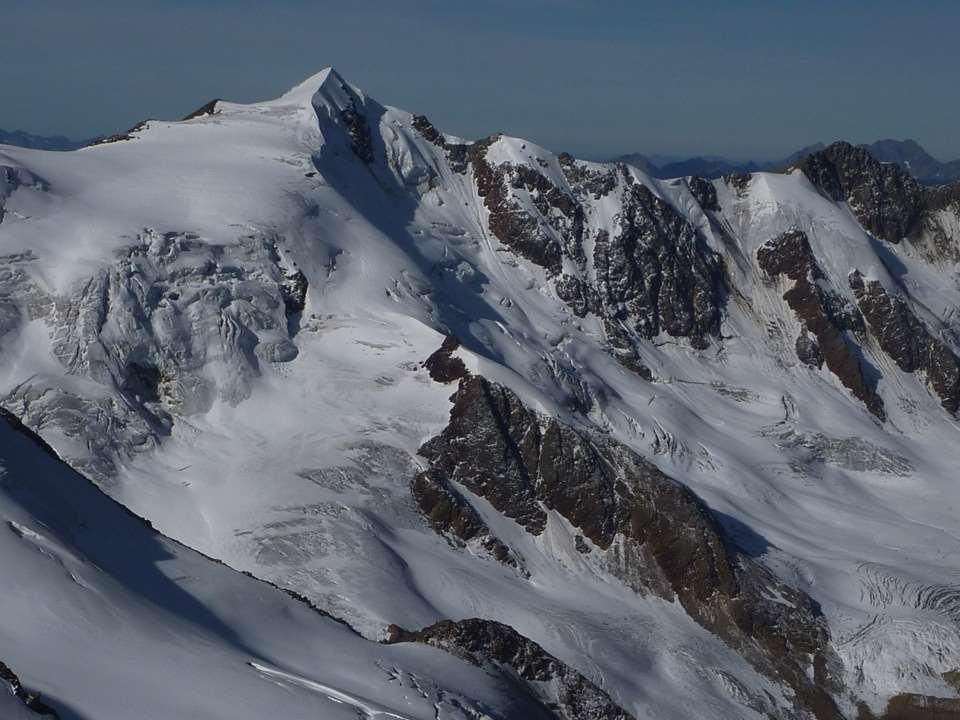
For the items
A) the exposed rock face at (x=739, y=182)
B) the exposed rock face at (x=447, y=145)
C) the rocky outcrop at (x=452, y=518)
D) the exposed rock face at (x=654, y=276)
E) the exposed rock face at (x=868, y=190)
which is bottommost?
the rocky outcrop at (x=452, y=518)

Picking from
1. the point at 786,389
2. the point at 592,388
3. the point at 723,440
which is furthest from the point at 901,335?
the point at 592,388

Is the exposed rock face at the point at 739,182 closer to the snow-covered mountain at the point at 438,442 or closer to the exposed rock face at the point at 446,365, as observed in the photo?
the snow-covered mountain at the point at 438,442

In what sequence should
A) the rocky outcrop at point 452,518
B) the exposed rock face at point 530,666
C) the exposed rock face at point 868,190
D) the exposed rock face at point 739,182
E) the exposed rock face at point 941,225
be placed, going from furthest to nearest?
the exposed rock face at point 941,225 → the exposed rock face at point 868,190 → the exposed rock face at point 739,182 → the rocky outcrop at point 452,518 → the exposed rock face at point 530,666

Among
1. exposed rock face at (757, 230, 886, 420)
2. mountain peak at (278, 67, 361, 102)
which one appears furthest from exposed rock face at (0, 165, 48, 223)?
exposed rock face at (757, 230, 886, 420)

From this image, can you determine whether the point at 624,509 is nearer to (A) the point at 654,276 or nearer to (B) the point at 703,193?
(A) the point at 654,276

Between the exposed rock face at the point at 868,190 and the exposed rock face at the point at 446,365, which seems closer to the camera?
the exposed rock face at the point at 446,365

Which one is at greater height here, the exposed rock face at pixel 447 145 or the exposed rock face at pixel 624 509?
the exposed rock face at pixel 447 145

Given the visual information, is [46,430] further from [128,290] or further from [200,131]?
[200,131]

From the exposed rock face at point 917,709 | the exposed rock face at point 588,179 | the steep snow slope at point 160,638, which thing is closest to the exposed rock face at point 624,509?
the exposed rock face at point 917,709

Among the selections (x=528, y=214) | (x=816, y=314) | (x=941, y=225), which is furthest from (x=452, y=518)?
(x=941, y=225)

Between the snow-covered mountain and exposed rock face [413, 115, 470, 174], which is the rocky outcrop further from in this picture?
exposed rock face [413, 115, 470, 174]
